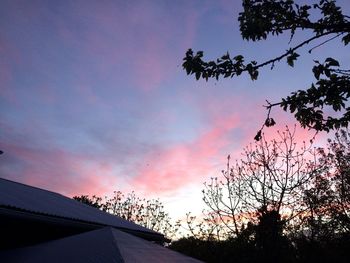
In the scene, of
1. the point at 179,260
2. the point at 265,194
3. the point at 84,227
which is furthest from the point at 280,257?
the point at 179,260

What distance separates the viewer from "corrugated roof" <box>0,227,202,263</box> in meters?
5.54

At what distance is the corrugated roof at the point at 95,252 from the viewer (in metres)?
5.54

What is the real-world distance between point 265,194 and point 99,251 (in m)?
12.7

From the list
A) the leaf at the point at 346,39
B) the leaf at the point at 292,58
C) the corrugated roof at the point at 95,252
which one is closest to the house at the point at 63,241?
the corrugated roof at the point at 95,252

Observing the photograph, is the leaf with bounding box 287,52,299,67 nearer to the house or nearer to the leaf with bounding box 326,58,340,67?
the leaf with bounding box 326,58,340,67

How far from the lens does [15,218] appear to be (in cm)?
822

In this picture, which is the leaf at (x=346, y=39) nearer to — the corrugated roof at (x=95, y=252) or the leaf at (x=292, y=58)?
the leaf at (x=292, y=58)

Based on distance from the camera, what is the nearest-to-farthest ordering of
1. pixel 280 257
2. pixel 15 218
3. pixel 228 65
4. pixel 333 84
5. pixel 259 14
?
pixel 333 84 → pixel 228 65 → pixel 259 14 → pixel 15 218 → pixel 280 257

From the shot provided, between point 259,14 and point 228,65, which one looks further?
point 259,14

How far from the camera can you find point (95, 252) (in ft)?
19.0

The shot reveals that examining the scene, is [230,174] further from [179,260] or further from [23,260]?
[23,260]

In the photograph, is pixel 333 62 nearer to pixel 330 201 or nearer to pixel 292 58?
pixel 292 58

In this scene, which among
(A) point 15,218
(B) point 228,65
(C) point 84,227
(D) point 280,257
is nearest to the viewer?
(B) point 228,65

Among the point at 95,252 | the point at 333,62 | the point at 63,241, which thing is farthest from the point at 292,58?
the point at 63,241
